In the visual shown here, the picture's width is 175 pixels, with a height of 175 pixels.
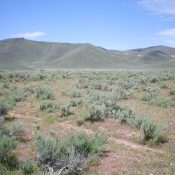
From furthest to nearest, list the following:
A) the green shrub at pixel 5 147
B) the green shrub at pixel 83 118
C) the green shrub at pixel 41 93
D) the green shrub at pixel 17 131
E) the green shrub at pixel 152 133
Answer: the green shrub at pixel 41 93
the green shrub at pixel 83 118
the green shrub at pixel 152 133
the green shrub at pixel 17 131
the green shrub at pixel 5 147

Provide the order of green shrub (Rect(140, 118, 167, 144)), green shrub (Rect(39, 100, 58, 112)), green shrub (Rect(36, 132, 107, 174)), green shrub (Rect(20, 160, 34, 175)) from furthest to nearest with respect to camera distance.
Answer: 1. green shrub (Rect(39, 100, 58, 112))
2. green shrub (Rect(140, 118, 167, 144))
3. green shrub (Rect(36, 132, 107, 174))
4. green shrub (Rect(20, 160, 34, 175))

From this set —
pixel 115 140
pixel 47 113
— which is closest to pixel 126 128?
pixel 115 140

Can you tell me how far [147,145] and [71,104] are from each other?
780cm

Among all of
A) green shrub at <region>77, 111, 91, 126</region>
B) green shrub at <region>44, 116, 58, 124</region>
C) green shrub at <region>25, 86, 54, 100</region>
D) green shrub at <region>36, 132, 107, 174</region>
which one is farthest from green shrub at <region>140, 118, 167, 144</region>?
green shrub at <region>25, 86, 54, 100</region>

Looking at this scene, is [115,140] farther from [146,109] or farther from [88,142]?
[146,109]

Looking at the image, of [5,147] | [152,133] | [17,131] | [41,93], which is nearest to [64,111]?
[17,131]

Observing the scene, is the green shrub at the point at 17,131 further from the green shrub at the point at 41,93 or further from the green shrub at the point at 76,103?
the green shrub at the point at 41,93

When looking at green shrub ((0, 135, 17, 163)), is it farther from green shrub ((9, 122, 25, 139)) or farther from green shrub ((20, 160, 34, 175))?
green shrub ((9, 122, 25, 139))

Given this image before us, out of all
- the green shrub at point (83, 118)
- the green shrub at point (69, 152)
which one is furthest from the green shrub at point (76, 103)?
the green shrub at point (69, 152)

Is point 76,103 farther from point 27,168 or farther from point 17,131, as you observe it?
point 27,168

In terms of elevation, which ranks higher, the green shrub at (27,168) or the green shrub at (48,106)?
the green shrub at (48,106)

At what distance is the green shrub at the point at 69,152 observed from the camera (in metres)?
8.13

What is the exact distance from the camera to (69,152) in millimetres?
8562

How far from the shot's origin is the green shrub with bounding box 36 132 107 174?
26.7 ft
